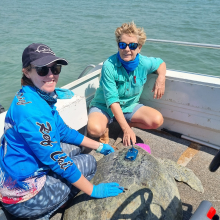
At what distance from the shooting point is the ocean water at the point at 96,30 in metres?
7.23

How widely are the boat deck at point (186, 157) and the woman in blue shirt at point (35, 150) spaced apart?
418mm

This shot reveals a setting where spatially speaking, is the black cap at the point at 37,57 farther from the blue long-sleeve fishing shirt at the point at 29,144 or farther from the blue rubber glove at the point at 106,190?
the blue rubber glove at the point at 106,190

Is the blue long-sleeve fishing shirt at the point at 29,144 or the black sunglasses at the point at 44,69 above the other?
the black sunglasses at the point at 44,69

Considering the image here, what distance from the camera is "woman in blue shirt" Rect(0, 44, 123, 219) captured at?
132 cm

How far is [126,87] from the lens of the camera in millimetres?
2346

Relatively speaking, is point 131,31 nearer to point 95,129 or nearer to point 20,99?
point 95,129

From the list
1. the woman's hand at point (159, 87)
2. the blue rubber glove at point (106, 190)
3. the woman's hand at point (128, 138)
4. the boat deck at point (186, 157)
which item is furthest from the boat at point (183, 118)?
the blue rubber glove at point (106, 190)

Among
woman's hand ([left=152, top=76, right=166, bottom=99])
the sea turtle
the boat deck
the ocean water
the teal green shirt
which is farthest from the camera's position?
the ocean water

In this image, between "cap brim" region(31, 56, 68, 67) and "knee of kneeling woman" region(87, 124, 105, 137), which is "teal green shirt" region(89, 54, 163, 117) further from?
"cap brim" region(31, 56, 68, 67)

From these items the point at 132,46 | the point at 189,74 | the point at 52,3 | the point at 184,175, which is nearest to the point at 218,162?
the point at 184,175

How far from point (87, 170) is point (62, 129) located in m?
0.38

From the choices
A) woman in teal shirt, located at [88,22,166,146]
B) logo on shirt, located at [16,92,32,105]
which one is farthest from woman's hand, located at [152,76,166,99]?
logo on shirt, located at [16,92,32,105]

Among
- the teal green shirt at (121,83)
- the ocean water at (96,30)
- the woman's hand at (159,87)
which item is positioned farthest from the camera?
the ocean water at (96,30)

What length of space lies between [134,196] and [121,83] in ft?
3.96
